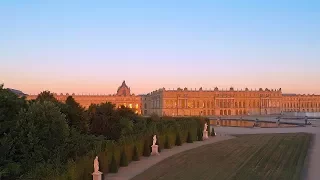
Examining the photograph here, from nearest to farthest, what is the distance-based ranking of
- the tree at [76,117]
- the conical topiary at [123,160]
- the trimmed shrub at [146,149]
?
the conical topiary at [123,160], the trimmed shrub at [146,149], the tree at [76,117]

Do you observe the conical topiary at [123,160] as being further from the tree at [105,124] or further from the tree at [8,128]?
the tree at [105,124]

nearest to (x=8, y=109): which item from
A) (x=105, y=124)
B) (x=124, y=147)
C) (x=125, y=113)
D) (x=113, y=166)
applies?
(x=113, y=166)

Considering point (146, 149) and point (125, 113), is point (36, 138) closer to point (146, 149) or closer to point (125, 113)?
point (146, 149)

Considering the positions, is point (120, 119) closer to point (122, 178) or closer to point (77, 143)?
point (77, 143)

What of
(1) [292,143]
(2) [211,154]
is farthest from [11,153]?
(1) [292,143]

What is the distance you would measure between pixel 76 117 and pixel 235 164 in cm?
951

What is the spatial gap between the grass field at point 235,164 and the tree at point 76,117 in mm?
5650

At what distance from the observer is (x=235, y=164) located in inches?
780

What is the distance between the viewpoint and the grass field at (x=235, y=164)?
55.7 feet

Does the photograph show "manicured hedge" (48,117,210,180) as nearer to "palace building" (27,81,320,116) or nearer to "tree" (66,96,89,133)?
"tree" (66,96,89,133)

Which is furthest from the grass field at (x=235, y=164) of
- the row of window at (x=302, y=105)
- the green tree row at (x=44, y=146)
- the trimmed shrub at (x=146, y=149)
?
the row of window at (x=302, y=105)

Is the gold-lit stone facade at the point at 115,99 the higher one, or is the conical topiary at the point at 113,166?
the gold-lit stone facade at the point at 115,99

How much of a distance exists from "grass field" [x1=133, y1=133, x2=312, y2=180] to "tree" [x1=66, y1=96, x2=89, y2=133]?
5.65 m

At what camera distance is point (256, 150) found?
82.4 feet
